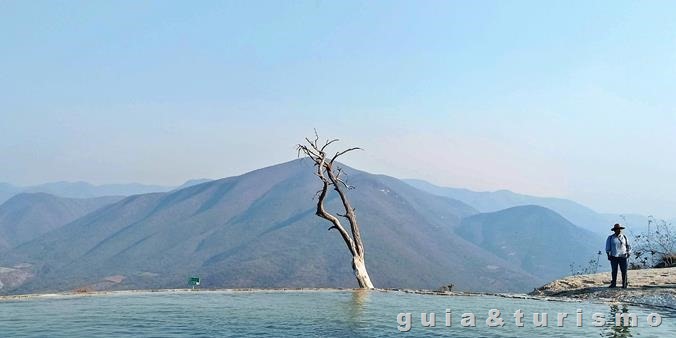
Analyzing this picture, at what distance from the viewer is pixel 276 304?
80.3 ft

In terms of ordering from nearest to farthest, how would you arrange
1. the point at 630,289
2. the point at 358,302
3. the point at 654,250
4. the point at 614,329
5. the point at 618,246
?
the point at 614,329
the point at 358,302
the point at 630,289
the point at 618,246
the point at 654,250

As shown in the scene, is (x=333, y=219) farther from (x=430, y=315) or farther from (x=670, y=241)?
(x=670, y=241)

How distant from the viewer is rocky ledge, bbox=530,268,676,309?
78.2 feet

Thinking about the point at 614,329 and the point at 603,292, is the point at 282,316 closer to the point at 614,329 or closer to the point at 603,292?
the point at 614,329

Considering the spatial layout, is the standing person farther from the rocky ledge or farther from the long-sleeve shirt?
the rocky ledge

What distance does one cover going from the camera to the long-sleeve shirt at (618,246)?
86.9 feet

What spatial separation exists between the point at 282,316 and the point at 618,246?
14.3 metres

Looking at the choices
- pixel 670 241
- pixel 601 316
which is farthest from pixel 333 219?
pixel 670 241

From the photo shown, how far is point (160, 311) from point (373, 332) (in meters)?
8.01

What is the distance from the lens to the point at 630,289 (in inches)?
1024

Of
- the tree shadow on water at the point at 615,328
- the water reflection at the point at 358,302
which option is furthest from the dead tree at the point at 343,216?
the tree shadow on water at the point at 615,328

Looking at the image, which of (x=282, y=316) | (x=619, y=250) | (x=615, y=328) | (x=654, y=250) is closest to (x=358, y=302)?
Result: (x=282, y=316)

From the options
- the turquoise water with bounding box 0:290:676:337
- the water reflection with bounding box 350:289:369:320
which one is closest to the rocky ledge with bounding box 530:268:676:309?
the turquoise water with bounding box 0:290:676:337

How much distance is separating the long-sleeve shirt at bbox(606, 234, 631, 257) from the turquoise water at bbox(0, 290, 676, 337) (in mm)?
3701
